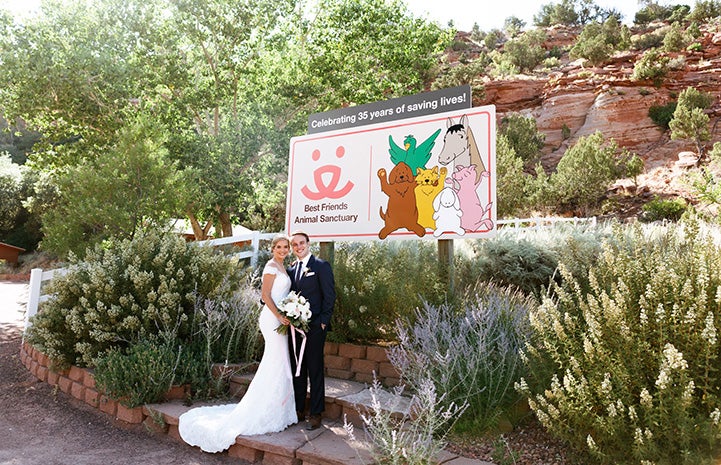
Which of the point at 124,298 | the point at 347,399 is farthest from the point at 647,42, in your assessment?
the point at 124,298

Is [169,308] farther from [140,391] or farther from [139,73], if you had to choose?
[139,73]

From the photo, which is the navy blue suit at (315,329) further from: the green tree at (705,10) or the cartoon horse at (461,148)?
the green tree at (705,10)

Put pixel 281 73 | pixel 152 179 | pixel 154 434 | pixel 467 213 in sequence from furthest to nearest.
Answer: pixel 281 73 → pixel 152 179 → pixel 467 213 → pixel 154 434

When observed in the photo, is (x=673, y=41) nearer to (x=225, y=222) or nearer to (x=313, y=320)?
(x=225, y=222)

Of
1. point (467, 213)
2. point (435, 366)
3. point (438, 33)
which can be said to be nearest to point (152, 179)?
point (467, 213)

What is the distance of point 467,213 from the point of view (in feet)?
17.8

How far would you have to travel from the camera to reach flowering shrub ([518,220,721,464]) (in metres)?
2.68

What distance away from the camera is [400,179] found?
19.5 ft

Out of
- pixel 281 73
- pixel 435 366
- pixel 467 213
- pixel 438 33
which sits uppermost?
pixel 438 33

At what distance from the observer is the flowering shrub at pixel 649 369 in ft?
8.80

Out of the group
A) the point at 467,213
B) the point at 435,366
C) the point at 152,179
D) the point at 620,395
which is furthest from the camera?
the point at 152,179

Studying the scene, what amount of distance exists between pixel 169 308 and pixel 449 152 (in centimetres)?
372

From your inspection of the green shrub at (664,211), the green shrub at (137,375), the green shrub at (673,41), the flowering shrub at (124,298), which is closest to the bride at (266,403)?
the green shrub at (137,375)

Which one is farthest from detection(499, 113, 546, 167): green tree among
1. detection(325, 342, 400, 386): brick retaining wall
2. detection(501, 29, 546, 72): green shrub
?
detection(325, 342, 400, 386): brick retaining wall
